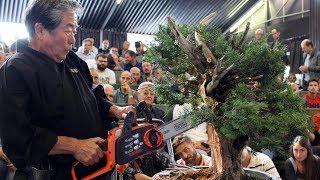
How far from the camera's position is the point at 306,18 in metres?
11.6

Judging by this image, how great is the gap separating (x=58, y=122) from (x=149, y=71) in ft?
17.1

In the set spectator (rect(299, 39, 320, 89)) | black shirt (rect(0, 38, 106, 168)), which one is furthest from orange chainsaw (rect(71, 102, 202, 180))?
spectator (rect(299, 39, 320, 89))

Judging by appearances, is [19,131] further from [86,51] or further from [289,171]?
[86,51]

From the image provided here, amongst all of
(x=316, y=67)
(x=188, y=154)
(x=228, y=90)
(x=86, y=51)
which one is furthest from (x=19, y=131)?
(x=316, y=67)

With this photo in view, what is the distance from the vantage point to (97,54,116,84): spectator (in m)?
6.06

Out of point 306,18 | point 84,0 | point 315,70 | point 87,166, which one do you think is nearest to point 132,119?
point 87,166

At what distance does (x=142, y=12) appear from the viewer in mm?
11711

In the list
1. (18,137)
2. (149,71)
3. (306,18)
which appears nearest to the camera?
(18,137)

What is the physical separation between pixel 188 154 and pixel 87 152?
76.2 inches

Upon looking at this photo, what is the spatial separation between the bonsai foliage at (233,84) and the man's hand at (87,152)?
1.39 ft

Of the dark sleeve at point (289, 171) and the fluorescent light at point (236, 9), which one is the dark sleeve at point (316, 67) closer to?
the dark sleeve at point (289, 171)

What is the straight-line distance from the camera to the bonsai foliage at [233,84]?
1619mm

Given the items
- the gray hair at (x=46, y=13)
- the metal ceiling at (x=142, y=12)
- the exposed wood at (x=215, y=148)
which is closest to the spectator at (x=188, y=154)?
the exposed wood at (x=215, y=148)

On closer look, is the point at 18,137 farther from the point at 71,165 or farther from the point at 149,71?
the point at 149,71
